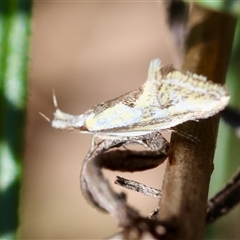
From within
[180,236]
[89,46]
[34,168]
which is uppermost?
[89,46]

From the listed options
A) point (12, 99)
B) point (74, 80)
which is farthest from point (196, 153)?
point (74, 80)

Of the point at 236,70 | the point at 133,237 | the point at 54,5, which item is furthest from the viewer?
the point at 54,5

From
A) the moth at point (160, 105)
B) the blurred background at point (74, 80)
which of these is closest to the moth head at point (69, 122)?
the moth at point (160, 105)

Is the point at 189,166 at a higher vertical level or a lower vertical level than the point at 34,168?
lower

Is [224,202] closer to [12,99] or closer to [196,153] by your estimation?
Result: [196,153]

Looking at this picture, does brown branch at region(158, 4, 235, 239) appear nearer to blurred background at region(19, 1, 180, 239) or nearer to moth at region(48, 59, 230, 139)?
moth at region(48, 59, 230, 139)

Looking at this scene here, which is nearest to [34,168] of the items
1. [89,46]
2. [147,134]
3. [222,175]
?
[89,46]

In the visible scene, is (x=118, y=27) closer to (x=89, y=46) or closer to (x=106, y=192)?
(x=89, y=46)

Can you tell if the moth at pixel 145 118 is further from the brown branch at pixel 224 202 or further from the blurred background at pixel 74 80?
the blurred background at pixel 74 80
